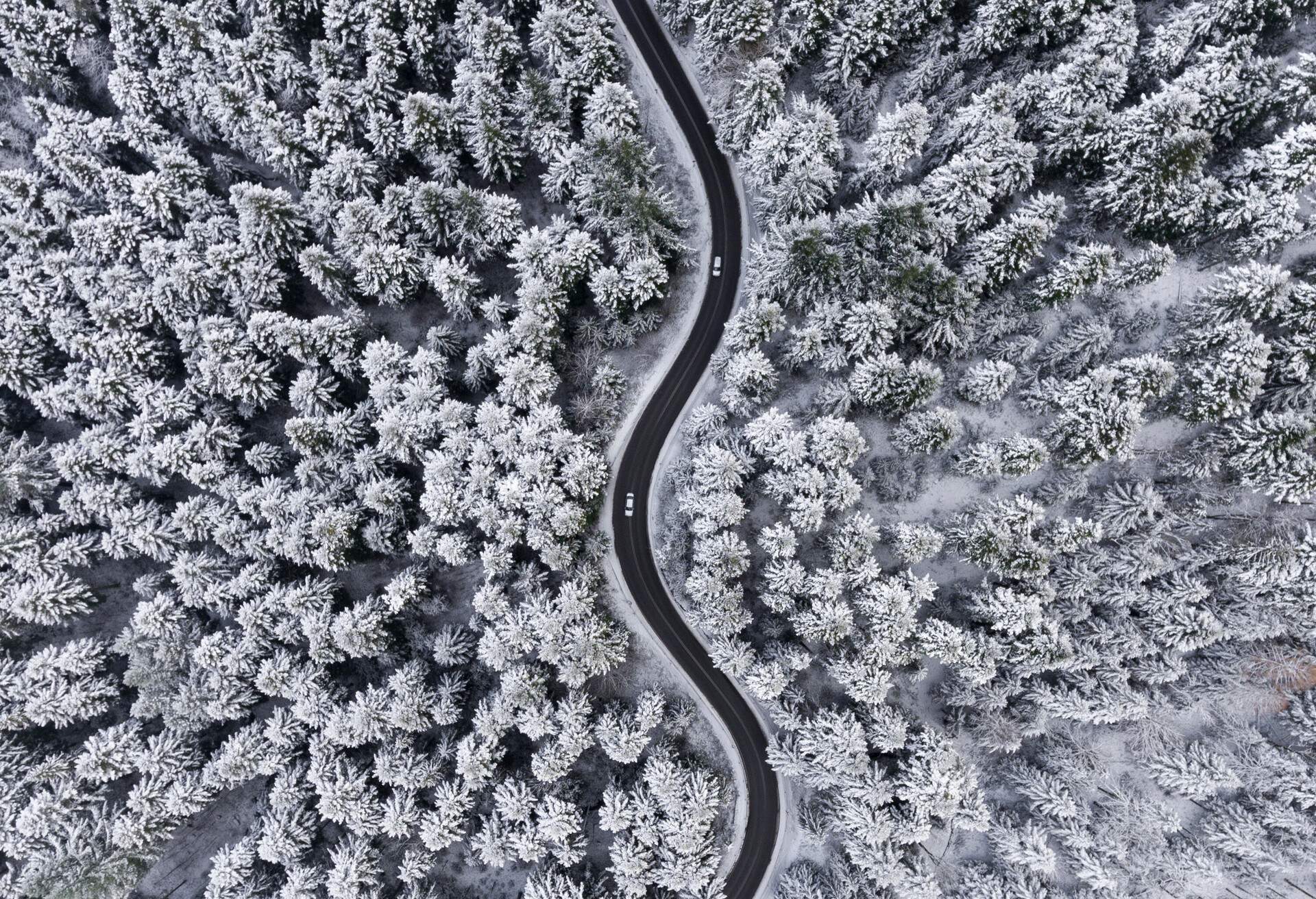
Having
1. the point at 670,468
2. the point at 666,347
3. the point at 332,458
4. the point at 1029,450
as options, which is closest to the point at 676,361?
the point at 666,347

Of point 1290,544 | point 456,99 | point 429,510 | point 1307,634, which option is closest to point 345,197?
point 456,99

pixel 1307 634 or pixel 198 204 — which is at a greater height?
pixel 198 204

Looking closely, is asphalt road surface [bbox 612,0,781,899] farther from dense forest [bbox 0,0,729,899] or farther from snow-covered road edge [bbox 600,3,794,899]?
dense forest [bbox 0,0,729,899]

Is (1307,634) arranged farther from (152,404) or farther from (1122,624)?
(152,404)

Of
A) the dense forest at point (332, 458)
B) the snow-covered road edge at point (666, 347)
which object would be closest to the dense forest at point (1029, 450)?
the snow-covered road edge at point (666, 347)

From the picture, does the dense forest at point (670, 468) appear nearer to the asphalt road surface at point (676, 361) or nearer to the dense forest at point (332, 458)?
the dense forest at point (332, 458)

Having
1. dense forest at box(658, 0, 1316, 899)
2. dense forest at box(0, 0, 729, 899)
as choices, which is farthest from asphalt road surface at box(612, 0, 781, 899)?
dense forest at box(658, 0, 1316, 899)

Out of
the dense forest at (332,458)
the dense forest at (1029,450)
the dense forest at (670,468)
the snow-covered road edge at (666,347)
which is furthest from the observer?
the snow-covered road edge at (666,347)
